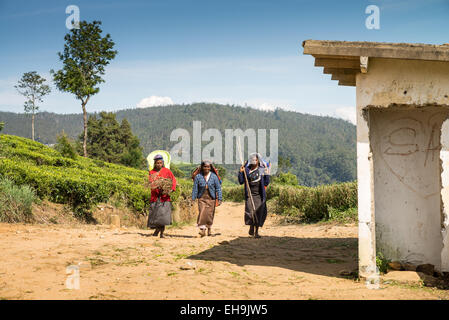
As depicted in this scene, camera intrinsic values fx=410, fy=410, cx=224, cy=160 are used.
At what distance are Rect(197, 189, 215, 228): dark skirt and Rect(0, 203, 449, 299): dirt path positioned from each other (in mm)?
657

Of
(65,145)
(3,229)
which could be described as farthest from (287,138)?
(3,229)

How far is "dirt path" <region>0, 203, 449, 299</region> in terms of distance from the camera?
4750 mm

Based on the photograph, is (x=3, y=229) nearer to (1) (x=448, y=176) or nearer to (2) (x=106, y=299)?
(2) (x=106, y=299)

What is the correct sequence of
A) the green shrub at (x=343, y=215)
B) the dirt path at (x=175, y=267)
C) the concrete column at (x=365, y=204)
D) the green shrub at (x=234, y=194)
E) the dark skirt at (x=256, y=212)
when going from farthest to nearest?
the green shrub at (x=234, y=194)
the green shrub at (x=343, y=215)
the dark skirt at (x=256, y=212)
the concrete column at (x=365, y=204)
the dirt path at (x=175, y=267)

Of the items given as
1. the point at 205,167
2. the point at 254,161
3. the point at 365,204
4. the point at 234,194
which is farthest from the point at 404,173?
the point at 234,194

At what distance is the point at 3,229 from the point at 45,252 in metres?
2.47

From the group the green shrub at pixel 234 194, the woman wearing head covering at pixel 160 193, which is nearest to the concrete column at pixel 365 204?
the woman wearing head covering at pixel 160 193

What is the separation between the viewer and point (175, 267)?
611cm

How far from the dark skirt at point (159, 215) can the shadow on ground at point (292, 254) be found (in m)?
1.42

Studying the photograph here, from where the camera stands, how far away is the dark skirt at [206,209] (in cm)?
1002

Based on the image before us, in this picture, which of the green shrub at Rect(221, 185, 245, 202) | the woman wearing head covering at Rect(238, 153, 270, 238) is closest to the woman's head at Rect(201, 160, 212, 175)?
the woman wearing head covering at Rect(238, 153, 270, 238)

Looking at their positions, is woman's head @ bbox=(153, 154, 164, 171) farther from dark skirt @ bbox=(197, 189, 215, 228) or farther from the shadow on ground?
the shadow on ground

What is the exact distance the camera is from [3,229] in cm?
830

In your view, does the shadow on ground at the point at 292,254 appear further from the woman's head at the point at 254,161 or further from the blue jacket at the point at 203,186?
the woman's head at the point at 254,161
